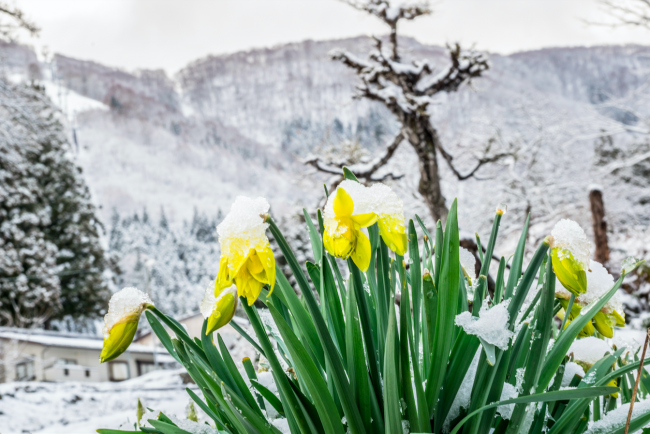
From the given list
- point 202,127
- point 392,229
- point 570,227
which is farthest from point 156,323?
point 202,127

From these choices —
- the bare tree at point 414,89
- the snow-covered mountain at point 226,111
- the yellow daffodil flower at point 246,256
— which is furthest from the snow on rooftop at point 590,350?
the snow-covered mountain at point 226,111

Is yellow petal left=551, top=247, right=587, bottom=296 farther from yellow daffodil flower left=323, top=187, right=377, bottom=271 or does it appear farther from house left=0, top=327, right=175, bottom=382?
house left=0, top=327, right=175, bottom=382

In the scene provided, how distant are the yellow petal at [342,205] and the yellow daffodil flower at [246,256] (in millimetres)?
44

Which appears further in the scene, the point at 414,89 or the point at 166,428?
the point at 414,89

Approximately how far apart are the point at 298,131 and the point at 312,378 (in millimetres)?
8294

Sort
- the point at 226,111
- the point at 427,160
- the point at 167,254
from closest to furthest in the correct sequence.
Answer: the point at 427,160
the point at 167,254
the point at 226,111

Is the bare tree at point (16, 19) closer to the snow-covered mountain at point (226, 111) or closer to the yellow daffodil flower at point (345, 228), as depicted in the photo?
the yellow daffodil flower at point (345, 228)

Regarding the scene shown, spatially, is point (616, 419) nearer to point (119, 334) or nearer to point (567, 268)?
point (567, 268)

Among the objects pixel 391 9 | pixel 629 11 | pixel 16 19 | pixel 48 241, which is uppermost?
pixel 629 11

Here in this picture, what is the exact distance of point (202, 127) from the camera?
28594mm

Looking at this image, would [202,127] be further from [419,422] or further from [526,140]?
[419,422]

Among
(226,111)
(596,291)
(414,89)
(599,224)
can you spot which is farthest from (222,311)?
(226,111)

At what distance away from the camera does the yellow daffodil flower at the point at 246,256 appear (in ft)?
0.79

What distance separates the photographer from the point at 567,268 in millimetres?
281
